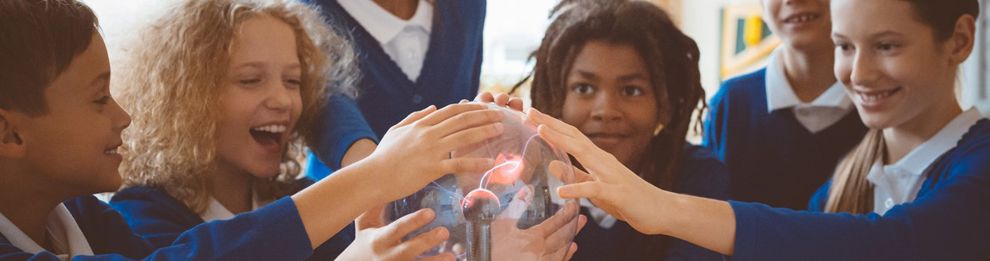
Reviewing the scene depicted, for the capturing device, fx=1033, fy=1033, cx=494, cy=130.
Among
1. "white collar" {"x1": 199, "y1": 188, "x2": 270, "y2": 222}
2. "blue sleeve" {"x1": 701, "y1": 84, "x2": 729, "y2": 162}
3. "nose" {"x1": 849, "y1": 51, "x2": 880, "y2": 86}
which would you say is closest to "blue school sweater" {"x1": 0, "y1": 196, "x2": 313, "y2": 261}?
"white collar" {"x1": 199, "y1": 188, "x2": 270, "y2": 222}

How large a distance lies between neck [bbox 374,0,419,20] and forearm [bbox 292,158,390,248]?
557 mm

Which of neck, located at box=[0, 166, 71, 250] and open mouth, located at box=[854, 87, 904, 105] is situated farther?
open mouth, located at box=[854, 87, 904, 105]

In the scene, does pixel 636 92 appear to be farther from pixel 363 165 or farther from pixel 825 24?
pixel 363 165

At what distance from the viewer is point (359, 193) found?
2.83ft

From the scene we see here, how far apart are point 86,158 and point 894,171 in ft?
3.31

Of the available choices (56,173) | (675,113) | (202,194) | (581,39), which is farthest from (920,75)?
(56,173)

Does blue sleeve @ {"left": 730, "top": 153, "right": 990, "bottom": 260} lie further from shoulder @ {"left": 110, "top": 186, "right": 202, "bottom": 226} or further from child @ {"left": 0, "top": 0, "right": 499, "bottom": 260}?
shoulder @ {"left": 110, "top": 186, "right": 202, "bottom": 226}

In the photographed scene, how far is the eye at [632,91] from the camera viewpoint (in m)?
1.37

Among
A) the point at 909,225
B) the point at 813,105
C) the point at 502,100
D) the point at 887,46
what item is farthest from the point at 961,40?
the point at 502,100

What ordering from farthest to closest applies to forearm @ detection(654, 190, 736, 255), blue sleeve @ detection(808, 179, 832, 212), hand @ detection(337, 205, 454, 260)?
blue sleeve @ detection(808, 179, 832, 212), forearm @ detection(654, 190, 736, 255), hand @ detection(337, 205, 454, 260)

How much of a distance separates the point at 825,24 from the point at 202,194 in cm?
95

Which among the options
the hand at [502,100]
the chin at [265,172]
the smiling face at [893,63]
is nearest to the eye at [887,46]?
the smiling face at [893,63]

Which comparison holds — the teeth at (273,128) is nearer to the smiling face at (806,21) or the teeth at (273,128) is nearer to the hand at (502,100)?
the hand at (502,100)

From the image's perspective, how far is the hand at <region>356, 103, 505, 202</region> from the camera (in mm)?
861
